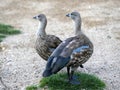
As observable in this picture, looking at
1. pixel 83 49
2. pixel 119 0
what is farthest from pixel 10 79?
pixel 119 0

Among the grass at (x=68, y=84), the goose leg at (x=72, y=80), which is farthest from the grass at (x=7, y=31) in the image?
the goose leg at (x=72, y=80)

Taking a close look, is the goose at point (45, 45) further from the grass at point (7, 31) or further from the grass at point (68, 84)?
the grass at point (7, 31)

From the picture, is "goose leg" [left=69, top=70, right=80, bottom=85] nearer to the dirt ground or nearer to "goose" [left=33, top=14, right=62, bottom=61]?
the dirt ground

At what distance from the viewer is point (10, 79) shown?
24.7 ft

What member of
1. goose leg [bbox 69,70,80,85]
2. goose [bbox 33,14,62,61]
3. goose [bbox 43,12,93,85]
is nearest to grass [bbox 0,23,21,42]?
goose [bbox 33,14,62,61]

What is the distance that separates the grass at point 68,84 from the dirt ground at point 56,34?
243 millimetres

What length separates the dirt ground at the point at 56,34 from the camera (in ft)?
25.5

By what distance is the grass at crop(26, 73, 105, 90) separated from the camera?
689 cm

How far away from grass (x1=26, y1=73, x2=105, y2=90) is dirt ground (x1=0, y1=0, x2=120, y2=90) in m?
0.24

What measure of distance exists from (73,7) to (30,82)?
20.8 ft

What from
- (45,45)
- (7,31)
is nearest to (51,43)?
(45,45)

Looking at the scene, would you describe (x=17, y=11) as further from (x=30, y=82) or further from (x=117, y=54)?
(x=30, y=82)

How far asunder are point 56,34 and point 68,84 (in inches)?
151

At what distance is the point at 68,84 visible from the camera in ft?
22.9
